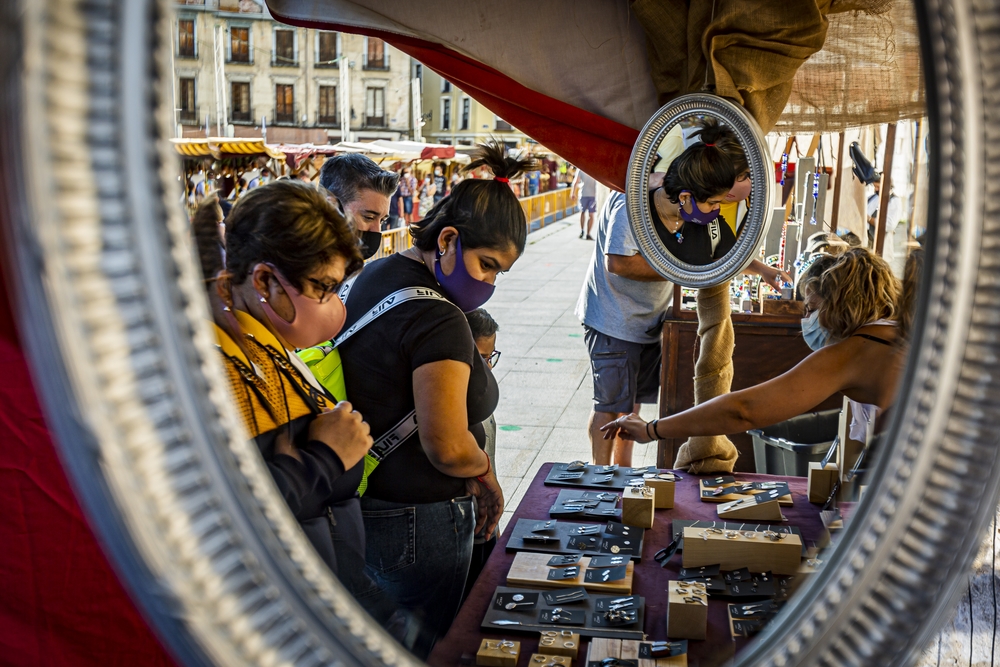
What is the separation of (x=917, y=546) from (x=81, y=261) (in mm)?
531

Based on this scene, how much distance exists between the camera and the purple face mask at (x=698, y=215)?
5.52 ft

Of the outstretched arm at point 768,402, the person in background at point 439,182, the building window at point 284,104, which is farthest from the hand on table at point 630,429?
the building window at point 284,104

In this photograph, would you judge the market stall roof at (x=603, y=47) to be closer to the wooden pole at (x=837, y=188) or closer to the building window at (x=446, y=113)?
the wooden pole at (x=837, y=188)

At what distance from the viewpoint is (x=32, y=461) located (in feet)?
3.26

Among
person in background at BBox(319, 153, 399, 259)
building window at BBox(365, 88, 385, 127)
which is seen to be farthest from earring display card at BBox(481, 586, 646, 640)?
building window at BBox(365, 88, 385, 127)

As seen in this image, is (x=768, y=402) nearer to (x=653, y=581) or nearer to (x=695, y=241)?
(x=695, y=241)

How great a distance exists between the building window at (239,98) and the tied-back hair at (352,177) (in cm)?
906

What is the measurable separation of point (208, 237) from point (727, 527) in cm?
113

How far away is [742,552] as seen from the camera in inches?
57.3

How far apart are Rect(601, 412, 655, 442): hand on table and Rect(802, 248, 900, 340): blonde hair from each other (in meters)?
0.50

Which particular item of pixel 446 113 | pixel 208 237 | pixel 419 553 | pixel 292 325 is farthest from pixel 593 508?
pixel 446 113

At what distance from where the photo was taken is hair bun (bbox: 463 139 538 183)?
1.70 meters

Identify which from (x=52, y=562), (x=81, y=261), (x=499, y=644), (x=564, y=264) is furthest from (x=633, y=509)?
(x=564, y=264)

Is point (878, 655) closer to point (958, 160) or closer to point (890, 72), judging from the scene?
A: point (958, 160)
